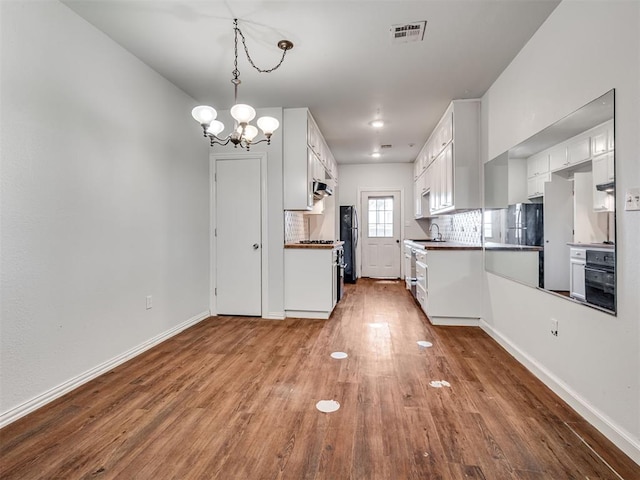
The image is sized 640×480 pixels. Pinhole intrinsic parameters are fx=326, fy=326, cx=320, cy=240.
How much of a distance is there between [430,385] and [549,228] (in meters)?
1.35

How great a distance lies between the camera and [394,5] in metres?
2.18

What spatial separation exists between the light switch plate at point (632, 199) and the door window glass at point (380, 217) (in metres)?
5.73

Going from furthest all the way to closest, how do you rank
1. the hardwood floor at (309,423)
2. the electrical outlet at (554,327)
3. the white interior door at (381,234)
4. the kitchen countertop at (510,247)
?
the white interior door at (381,234)
the kitchen countertop at (510,247)
the electrical outlet at (554,327)
the hardwood floor at (309,423)

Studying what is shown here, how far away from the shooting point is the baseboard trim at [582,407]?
1.56 metres

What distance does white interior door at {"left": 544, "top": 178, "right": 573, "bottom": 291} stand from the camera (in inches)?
79.4

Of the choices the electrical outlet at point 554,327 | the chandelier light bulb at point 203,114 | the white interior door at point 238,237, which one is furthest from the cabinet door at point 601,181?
the white interior door at point 238,237

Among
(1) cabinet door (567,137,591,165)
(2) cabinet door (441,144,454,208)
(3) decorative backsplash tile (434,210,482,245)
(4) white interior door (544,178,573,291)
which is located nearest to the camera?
(1) cabinet door (567,137,591,165)

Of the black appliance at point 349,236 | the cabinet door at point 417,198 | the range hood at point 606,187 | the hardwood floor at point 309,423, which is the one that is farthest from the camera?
the black appliance at point 349,236

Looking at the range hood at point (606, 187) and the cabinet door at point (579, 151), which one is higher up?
the cabinet door at point (579, 151)

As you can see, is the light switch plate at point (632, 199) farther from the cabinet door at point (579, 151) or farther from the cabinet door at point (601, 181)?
the cabinet door at point (579, 151)

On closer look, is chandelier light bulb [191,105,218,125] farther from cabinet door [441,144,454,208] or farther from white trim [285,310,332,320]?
cabinet door [441,144,454,208]

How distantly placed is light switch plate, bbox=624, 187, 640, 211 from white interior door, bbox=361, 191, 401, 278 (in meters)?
5.68

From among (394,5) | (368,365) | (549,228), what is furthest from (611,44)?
(368,365)

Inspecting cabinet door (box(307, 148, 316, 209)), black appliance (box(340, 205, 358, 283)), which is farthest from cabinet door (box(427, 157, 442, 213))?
black appliance (box(340, 205, 358, 283))
